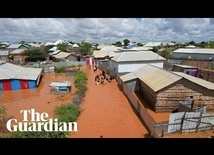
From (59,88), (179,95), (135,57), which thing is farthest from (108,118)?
(135,57)

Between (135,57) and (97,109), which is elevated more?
(135,57)

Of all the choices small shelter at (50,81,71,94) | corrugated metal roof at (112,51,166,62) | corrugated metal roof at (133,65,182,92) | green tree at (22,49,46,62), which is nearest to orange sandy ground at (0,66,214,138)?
small shelter at (50,81,71,94)

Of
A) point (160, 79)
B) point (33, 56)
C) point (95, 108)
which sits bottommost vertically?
point (95, 108)

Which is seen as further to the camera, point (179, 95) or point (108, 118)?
point (179, 95)

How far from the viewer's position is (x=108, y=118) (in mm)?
11461

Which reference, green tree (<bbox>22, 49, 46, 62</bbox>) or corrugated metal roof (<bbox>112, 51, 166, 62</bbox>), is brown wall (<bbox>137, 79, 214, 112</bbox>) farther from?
green tree (<bbox>22, 49, 46, 62</bbox>)

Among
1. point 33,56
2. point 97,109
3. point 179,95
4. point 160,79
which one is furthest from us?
point 33,56

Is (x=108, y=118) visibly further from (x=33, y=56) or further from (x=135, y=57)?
(x=33, y=56)

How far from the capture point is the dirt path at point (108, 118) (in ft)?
31.5

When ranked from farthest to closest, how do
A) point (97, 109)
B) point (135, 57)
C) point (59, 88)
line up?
point (135, 57) < point (59, 88) < point (97, 109)

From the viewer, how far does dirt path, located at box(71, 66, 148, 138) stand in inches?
378
